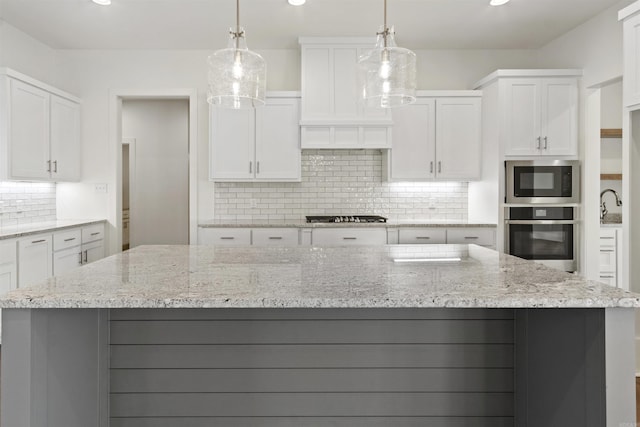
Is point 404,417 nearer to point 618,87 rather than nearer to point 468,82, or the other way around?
point 468,82

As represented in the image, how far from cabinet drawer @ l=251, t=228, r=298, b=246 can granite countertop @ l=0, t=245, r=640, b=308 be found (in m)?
2.19

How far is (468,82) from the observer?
16.9 ft

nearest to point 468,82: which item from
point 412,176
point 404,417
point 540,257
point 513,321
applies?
point 412,176

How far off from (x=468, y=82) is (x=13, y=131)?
14.3ft

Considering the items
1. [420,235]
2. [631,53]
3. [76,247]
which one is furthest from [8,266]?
[631,53]

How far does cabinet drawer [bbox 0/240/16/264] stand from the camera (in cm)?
344

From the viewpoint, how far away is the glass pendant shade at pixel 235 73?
225cm

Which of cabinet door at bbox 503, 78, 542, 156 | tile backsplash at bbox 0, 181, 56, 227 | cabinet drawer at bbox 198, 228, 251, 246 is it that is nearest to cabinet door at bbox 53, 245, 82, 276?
tile backsplash at bbox 0, 181, 56, 227

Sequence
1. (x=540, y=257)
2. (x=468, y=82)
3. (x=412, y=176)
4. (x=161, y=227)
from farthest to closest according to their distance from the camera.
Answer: (x=161, y=227) → (x=468, y=82) → (x=412, y=176) → (x=540, y=257)

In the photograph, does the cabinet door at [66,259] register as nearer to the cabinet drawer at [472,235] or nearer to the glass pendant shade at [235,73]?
the glass pendant shade at [235,73]

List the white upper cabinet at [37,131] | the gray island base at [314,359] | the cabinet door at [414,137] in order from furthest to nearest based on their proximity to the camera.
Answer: the cabinet door at [414,137] < the white upper cabinet at [37,131] < the gray island base at [314,359]

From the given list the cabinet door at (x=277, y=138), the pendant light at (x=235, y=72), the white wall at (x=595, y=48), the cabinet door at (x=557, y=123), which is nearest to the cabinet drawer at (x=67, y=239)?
the cabinet door at (x=277, y=138)

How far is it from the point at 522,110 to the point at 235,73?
3.17m

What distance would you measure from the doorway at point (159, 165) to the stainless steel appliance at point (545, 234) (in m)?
4.56
